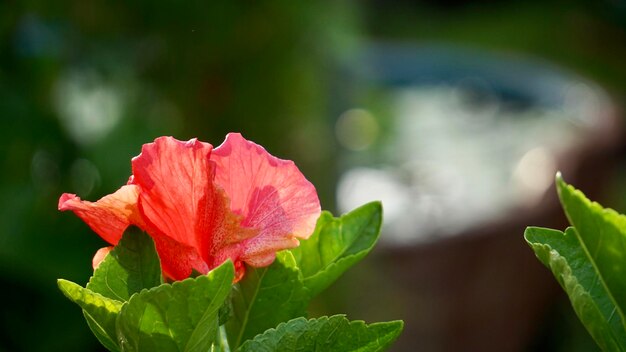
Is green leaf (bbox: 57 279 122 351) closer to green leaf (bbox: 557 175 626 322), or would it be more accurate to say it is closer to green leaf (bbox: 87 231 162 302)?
green leaf (bbox: 87 231 162 302)

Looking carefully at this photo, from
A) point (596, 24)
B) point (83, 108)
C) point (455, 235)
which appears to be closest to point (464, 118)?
point (455, 235)

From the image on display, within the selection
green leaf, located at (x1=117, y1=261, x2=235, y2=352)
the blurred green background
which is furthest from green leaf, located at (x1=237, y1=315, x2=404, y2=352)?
the blurred green background

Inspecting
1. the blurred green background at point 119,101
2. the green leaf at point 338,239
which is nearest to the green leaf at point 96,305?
the green leaf at point 338,239

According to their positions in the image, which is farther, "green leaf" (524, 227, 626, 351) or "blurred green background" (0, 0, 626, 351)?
"blurred green background" (0, 0, 626, 351)

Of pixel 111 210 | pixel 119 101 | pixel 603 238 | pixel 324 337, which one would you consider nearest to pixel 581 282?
pixel 603 238

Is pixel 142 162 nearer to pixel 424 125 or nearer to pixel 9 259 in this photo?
pixel 9 259

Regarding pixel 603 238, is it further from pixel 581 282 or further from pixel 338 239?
pixel 338 239
